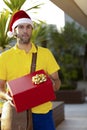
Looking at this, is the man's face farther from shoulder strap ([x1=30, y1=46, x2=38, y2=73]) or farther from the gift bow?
the gift bow

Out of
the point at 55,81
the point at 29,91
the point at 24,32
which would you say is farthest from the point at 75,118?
the point at 29,91

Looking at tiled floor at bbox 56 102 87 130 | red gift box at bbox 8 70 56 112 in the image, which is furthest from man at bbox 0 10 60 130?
tiled floor at bbox 56 102 87 130

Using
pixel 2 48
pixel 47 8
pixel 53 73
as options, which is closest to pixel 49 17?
pixel 47 8

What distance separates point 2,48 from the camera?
5.86m

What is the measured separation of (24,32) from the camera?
275cm

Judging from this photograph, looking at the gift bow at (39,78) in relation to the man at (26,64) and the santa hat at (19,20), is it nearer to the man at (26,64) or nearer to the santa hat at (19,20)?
the man at (26,64)

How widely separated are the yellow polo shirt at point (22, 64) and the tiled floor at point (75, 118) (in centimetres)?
460

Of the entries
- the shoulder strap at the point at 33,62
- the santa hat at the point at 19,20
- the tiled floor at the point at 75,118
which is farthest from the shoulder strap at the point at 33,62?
the tiled floor at the point at 75,118

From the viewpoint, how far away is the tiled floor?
746 cm

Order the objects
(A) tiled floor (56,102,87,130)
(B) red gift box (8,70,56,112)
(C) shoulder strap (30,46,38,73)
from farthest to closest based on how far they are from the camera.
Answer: (A) tiled floor (56,102,87,130) < (C) shoulder strap (30,46,38,73) < (B) red gift box (8,70,56,112)

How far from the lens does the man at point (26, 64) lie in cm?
276

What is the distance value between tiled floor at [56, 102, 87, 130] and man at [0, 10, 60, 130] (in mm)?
4580

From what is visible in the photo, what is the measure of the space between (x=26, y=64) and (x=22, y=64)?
1.1 inches

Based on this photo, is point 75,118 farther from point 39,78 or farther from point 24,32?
point 39,78
